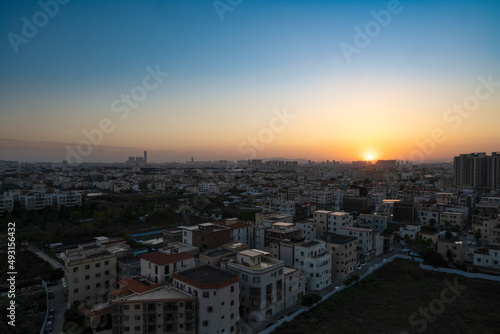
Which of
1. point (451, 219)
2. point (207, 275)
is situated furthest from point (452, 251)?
point (207, 275)

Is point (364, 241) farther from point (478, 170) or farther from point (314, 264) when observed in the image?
point (478, 170)

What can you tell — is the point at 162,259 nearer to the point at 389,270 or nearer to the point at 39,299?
the point at 39,299

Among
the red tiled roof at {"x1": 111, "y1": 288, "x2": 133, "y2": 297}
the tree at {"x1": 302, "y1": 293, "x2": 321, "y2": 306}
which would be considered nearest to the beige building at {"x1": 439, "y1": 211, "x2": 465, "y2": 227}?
the tree at {"x1": 302, "y1": 293, "x2": 321, "y2": 306}

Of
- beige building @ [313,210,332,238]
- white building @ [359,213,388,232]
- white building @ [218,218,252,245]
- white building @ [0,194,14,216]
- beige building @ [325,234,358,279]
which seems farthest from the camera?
white building @ [0,194,14,216]

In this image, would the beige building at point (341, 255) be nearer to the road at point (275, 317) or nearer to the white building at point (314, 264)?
the road at point (275, 317)

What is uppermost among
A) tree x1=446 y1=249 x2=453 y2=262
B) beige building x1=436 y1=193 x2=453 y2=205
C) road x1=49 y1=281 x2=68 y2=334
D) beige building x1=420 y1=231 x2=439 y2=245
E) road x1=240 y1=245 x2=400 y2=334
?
beige building x1=436 y1=193 x2=453 y2=205

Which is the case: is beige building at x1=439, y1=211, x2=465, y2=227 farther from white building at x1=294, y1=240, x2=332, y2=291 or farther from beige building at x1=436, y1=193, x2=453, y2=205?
white building at x1=294, y1=240, x2=332, y2=291

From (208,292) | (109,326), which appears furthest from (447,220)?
(109,326)
